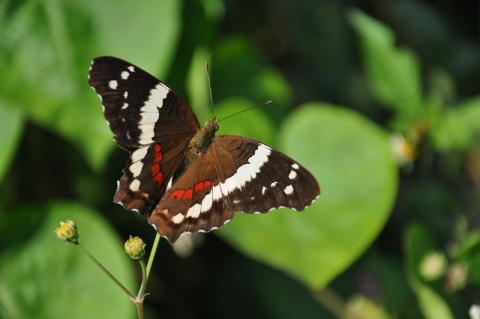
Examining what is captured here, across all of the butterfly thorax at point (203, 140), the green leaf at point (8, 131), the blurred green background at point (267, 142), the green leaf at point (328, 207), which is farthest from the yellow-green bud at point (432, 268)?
the green leaf at point (8, 131)

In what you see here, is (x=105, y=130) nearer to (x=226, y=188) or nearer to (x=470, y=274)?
(x=226, y=188)

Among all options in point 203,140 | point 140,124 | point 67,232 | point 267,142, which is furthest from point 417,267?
point 67,232

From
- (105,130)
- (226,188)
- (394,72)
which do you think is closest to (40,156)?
(105,130)

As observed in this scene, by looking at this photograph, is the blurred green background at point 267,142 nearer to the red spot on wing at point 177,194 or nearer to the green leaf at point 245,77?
the green leaf at point 245,77

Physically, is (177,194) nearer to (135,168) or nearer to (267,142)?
(135,168)

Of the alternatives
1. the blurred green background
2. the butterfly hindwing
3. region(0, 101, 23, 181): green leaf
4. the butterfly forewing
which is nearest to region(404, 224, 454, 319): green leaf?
the blurred green background

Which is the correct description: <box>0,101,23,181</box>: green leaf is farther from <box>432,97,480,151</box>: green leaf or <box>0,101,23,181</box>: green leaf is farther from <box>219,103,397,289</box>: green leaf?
<box>432,97,480,151</box>: green leaf

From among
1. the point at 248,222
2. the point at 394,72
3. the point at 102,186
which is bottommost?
the point at 102,186
